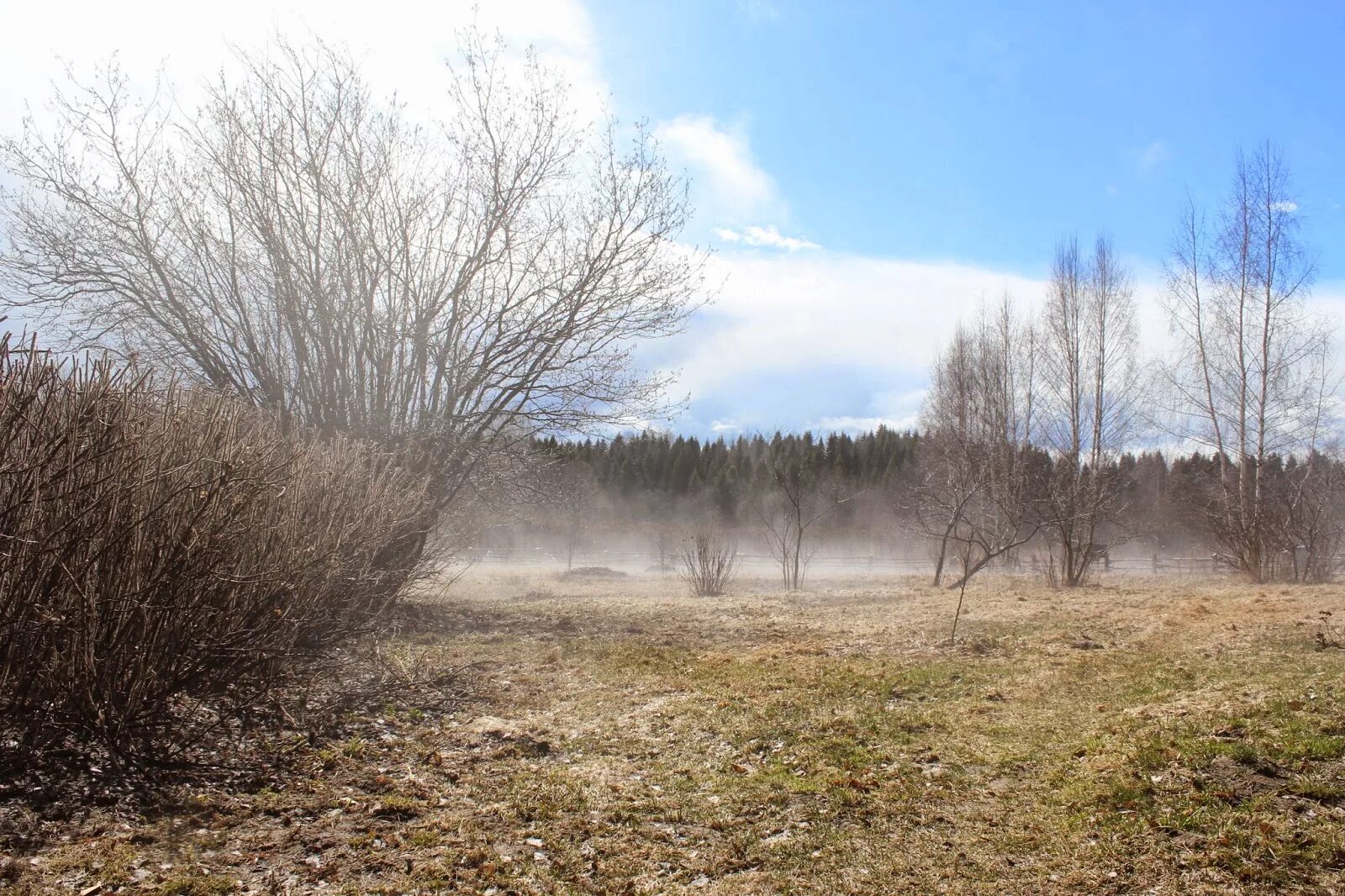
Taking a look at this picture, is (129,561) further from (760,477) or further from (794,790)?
(760,477)

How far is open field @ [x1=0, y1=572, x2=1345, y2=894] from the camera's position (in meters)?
3.00

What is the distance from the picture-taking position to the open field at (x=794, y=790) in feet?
9.85

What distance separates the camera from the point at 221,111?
1170 centimetres

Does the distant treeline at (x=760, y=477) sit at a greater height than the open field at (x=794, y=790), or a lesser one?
greater

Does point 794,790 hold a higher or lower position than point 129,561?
lower

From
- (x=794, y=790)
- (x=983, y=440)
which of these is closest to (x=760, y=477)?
(x=983, y=440)

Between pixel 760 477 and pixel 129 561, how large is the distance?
4412 centimetres

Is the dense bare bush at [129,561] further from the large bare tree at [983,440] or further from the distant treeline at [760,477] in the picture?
the distant treeline at [760,477]

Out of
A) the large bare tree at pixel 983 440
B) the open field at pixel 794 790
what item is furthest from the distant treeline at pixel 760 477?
the open field at pixel 794 790

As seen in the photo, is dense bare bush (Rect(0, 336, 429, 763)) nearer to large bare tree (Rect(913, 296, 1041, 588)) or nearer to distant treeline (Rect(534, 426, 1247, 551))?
large bare tree (Rect(913, 296, 1041, 588))

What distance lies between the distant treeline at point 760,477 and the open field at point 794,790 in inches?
1117

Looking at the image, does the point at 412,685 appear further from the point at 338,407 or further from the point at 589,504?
the point at 589,504

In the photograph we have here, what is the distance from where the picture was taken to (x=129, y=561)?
143 inches

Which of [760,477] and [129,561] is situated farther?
[760,477]
